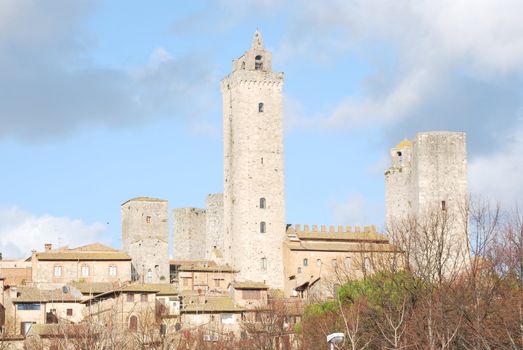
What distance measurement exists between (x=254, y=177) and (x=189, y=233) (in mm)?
14992

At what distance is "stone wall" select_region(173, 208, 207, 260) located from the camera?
107 m

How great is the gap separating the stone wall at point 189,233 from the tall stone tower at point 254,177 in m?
11.1

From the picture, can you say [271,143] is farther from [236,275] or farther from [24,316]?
[24,316]

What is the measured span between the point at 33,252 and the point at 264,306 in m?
18.5

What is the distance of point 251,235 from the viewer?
93.6m

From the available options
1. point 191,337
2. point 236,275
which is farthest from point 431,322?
point 236,275

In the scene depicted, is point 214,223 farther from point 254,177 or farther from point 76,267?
point 76,267

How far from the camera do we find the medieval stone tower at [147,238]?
Result: 93.0 meters

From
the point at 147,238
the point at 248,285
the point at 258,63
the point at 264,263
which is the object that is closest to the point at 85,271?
the point at 147,238

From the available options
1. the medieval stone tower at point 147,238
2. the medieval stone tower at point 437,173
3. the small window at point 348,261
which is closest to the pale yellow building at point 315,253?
the small window at point 348,261

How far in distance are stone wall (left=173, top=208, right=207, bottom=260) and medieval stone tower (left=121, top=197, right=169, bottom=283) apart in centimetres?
1248

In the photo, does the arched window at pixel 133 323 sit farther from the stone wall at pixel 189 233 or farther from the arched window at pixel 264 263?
the stone wall at pixel 189 233

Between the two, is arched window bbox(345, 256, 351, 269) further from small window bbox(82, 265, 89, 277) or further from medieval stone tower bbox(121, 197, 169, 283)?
small window bbox(82, 265, 89, 277)

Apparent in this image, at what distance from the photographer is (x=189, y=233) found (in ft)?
352
